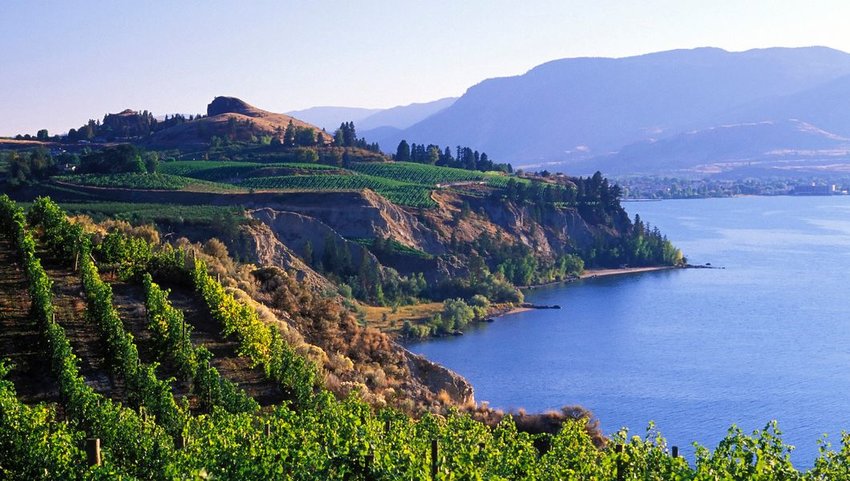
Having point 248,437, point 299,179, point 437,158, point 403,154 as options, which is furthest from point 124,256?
point 437,158

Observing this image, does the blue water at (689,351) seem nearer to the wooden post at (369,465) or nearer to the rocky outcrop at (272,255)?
the rocky outcrop at (272,255)

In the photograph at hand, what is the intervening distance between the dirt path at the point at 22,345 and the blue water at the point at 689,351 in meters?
32.7

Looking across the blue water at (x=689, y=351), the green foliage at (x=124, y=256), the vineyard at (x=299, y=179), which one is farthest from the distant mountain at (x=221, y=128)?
the green foliage at (x=124, y=256)

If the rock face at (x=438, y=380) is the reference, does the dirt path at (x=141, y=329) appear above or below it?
above

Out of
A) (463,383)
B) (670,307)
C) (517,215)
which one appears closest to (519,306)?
(670,307)

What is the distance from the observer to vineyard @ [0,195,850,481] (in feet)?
54.9

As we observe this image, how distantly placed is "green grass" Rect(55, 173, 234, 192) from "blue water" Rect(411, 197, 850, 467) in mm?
33973

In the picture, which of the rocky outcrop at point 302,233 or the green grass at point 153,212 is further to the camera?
the rocky outcrop at point 302,233

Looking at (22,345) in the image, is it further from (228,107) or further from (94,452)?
(228,107)

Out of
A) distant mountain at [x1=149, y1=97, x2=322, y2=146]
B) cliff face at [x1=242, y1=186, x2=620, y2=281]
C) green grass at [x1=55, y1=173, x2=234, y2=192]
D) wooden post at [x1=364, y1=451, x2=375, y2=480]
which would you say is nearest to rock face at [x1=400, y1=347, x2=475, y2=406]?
wooden post at [x1=364, y1=451, x2=375, y2=480]

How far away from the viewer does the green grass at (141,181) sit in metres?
96.5

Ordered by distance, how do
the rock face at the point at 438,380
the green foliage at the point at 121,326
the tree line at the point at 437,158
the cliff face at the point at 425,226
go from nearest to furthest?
the green foliage at the point at 121,326
the rock face at the point at 438,380
the cliff face at the point at 425,226
the tree line at the point at 437,158

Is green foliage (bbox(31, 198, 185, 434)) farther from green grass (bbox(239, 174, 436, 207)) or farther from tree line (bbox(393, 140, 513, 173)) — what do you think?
tree line (bbox(393, 140, 513, 173))

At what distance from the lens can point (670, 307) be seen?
96500 millimetres
